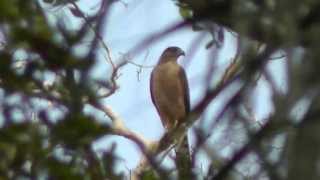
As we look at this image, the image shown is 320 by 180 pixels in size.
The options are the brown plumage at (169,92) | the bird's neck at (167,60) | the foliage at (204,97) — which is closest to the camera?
the foliage at (204,97)

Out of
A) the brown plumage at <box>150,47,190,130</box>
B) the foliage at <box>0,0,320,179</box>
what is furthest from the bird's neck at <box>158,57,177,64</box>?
the foliage at <box>0,0,320,179</box>

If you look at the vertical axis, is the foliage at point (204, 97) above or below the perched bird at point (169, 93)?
above

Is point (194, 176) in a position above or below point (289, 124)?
below

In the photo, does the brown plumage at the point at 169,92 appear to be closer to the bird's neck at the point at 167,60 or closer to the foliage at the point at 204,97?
the bird's neck at the point at 167,60

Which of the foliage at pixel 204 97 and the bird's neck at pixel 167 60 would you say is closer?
the foliage at pixel 204 97

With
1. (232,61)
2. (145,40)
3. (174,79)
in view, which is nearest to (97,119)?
(145,40)

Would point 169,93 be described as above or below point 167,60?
below

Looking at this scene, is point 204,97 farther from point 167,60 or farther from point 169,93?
point 167,60

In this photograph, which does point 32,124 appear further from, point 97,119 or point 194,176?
point 194,176

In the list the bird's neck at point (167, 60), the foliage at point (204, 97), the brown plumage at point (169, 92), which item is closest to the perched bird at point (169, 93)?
the brown plumage at point (169, 92)

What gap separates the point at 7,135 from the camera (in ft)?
7.02

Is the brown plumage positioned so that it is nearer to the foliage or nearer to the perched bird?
the perched bird

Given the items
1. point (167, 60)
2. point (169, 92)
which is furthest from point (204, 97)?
point (167, 60)

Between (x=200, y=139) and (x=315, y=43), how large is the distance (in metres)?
0.44
